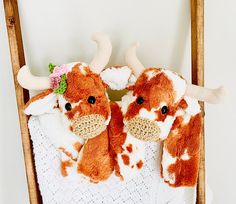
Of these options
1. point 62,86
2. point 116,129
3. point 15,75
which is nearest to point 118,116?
point 116,129

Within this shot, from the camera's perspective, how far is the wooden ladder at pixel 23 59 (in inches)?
33.1

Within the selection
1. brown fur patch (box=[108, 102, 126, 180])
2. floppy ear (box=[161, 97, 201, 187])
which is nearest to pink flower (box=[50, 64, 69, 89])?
brown fur patch (box=[108, 102, 126, 180])

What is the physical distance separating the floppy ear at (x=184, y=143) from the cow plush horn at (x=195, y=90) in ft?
0.06

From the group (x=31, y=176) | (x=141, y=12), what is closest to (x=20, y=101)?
(x=31, y=176)

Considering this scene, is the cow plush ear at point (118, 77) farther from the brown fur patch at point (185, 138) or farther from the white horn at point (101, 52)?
the brown fur patch at point (185, 138)

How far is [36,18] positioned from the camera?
36.2 inches

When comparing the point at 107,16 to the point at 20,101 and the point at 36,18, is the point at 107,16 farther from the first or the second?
the point at 20,101

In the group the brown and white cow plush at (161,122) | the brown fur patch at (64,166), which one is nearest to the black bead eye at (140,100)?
the brown and white cow plush at (161,122)

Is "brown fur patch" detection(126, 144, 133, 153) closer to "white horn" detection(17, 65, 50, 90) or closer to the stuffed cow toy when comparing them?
the stuffed cow toy

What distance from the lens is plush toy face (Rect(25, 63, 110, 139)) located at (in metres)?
0.79

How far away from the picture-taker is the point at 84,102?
798mm
